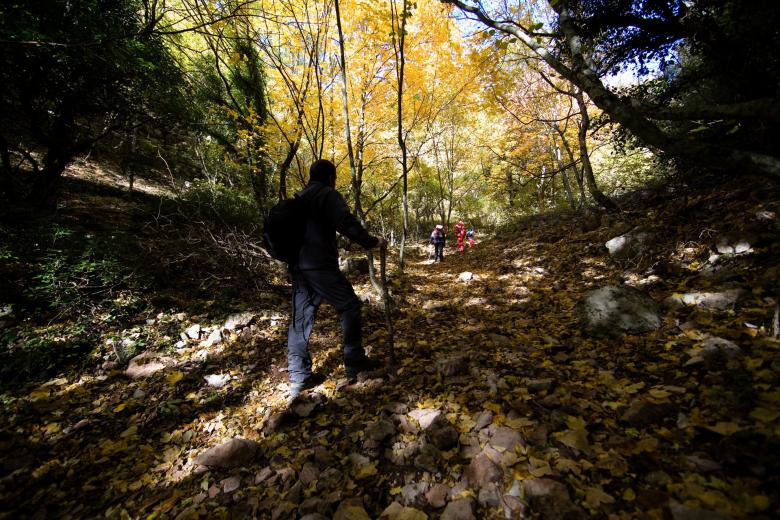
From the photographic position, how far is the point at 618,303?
3.47 meters

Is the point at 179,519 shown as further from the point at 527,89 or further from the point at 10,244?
the point at 527,89

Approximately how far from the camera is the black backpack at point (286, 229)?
2812mm

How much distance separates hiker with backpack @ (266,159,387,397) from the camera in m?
2.90

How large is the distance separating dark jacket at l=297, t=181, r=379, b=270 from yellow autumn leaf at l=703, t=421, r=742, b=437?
258 centimetres

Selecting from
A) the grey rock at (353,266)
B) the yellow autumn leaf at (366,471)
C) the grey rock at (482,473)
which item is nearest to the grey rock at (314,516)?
the yellow autumn leaf at (366,471)

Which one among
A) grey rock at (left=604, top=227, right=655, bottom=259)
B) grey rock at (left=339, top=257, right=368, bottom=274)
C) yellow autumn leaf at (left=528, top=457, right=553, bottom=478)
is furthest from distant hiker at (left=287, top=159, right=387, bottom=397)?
grey rock at (left=339, top=257, right=368, bottom=274)

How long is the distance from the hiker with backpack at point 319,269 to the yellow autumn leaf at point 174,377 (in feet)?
4.73

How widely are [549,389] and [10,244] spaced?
6956 mm

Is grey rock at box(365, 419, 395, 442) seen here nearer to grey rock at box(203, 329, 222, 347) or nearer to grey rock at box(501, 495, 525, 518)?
grey rock at box(501, 495, 525, 518)

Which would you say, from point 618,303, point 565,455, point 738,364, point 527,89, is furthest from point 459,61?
point 565,455

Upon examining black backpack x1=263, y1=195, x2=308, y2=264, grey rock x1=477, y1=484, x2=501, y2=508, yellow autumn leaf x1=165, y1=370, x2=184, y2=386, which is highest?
black backpack x1=263, y1=195, x2=308, y2=264

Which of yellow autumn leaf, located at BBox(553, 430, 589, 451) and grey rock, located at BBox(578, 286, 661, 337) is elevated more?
grey rock, located at BBox(578, 286, 661, 337)

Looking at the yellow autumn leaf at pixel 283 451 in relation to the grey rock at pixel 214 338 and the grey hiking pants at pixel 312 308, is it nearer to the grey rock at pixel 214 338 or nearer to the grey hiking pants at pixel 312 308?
the grey hiking pants at pixel 312 308

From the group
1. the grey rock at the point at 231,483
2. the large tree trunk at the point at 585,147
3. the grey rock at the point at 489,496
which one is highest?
the large tree trunk at the point at 585,147
